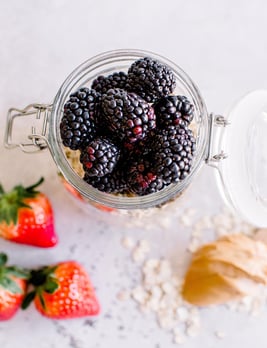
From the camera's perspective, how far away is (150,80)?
808 millimetres

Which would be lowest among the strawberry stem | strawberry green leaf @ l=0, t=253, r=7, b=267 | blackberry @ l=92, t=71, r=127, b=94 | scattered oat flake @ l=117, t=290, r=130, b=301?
scattered oat flake @ l=117, t=290, r=130, b=301

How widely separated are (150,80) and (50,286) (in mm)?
446

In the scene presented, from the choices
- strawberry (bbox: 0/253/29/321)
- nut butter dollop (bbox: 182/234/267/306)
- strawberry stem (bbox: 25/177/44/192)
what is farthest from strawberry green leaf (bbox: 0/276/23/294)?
nut butter dollop (bbox: 182/234/267/306)

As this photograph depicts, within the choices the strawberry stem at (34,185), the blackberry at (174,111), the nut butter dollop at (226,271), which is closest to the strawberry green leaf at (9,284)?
the strawberry stem at (34,185)

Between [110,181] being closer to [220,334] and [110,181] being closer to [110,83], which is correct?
[110,83]

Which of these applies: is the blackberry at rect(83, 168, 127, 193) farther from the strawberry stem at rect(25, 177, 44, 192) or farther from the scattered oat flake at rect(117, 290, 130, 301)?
the scattered oat flake at rect(117, 290, 130, 301)

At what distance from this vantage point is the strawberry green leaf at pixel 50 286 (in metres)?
1.07

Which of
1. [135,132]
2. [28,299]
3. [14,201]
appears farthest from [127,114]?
[28,299]

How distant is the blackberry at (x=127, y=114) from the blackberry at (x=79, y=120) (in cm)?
2

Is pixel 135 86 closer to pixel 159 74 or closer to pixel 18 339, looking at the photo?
pixel 159 74

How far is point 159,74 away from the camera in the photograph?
0.81 m

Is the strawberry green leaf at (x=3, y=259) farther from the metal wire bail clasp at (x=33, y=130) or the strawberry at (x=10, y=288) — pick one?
the metal wire bail clasp at (x=33, y=130)

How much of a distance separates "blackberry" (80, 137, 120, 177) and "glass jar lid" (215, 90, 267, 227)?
242 millimetres

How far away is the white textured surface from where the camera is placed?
1145mm
